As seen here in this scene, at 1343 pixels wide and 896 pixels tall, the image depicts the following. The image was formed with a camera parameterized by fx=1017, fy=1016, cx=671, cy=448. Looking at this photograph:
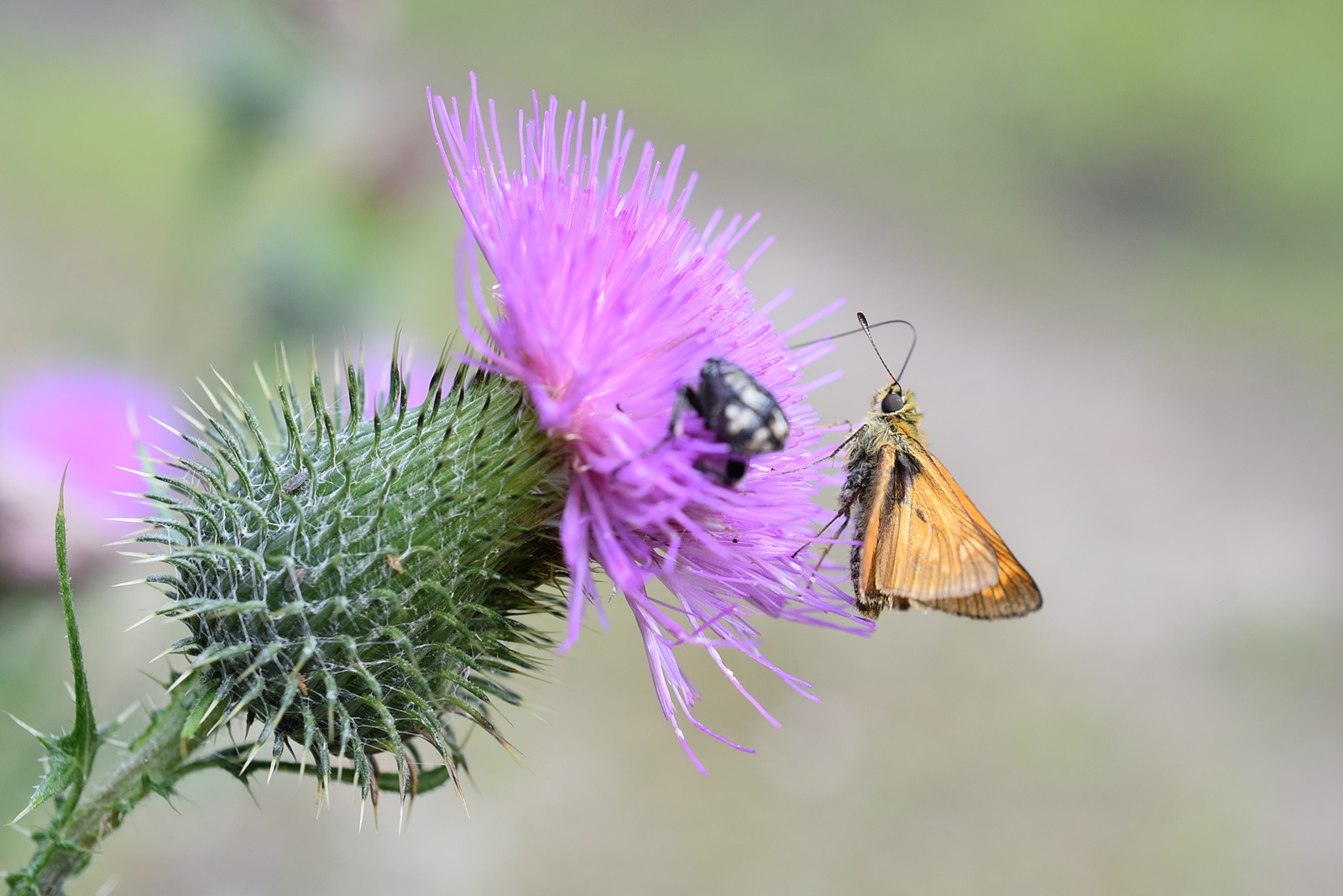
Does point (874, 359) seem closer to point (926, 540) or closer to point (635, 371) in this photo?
point (926, 540)

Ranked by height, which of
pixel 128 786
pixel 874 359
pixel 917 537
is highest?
pixel 874 359

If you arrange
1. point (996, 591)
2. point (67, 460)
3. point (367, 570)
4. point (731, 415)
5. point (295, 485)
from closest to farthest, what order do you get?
point (731, 415), point (367, 570), point (295, 485), point (996, 591), point (67, 460)

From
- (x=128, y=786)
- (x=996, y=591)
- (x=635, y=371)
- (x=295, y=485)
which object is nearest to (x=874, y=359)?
(x=996, y=591)

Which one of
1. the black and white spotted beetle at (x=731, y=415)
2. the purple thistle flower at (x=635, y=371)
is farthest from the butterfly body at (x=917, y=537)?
the black and white spotted beetle at (x=731, y=415)

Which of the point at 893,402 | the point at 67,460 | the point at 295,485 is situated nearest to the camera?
the point at 295,485

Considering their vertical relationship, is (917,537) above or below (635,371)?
above

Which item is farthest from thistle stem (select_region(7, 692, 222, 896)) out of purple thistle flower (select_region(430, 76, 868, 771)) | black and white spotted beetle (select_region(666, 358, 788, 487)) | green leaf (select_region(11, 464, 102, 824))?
black and white spotted beetle (select_region(666, 358, 788, 487))

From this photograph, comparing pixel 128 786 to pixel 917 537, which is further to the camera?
pixel 917 537
